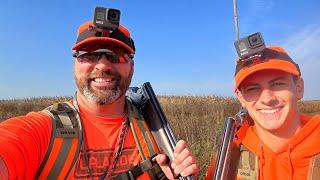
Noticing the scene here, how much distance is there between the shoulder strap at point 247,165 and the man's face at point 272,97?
27 centimetres

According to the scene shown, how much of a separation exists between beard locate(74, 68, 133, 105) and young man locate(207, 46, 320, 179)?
1.09m

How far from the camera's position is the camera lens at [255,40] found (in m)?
3.71

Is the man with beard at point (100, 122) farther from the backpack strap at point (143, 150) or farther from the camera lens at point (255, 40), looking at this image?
the camera lens at point (255, 40)

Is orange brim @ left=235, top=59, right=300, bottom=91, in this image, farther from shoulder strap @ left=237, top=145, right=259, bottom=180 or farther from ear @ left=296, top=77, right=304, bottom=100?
shoulder strap @ left=237, top=145, right=259, bottom=180

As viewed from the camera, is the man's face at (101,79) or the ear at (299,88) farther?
the man's face at (101,79)

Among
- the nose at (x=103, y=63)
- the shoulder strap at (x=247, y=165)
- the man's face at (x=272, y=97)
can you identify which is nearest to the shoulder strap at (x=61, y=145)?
the nose at (x=103, y=63)

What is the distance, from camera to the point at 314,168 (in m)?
3.30

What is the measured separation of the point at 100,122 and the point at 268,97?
1.52 meters

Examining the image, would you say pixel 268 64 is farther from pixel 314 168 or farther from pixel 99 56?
pixel 99 56

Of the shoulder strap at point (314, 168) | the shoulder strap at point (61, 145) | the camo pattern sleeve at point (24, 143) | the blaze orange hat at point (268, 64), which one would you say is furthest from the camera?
the blaze orange hat at point (268, 64)

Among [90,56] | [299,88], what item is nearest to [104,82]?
[90,56]

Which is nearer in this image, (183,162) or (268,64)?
(183,162)

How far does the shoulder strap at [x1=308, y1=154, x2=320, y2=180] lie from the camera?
3264 millimetres

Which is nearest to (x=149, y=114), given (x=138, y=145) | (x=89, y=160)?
(x=138, y=145)
